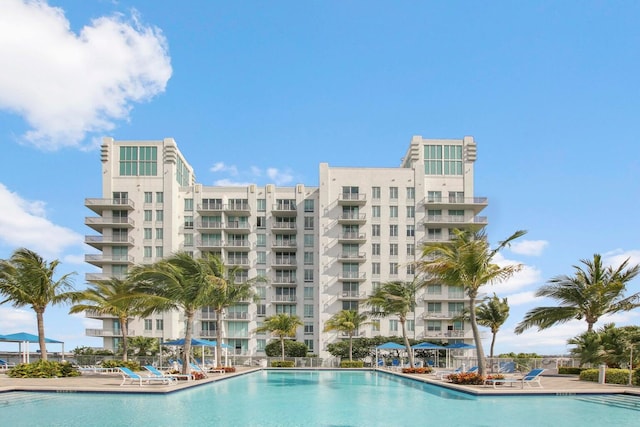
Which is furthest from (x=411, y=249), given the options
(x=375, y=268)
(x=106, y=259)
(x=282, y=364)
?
(x=106, y=259)

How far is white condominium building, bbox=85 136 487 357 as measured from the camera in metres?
60.6

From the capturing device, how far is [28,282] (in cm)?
3095

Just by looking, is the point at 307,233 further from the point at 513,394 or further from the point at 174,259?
the point at 513,394

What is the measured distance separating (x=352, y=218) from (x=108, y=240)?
25.8 meters

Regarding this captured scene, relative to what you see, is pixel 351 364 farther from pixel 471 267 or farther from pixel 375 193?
pixel 471 267

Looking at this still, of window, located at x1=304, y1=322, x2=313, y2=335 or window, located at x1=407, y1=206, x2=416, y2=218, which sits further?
window, located at x1=407, y1=206, x2=416, y2=218

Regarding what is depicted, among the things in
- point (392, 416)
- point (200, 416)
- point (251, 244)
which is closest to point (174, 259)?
point (200, 416)

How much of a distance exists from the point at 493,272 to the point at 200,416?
15.1m

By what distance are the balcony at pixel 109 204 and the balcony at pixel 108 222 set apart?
42.5 inches

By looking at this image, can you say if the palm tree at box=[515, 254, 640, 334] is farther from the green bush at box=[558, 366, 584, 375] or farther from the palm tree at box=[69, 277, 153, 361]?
the palm tree at box=[69, 277, 153, 361]

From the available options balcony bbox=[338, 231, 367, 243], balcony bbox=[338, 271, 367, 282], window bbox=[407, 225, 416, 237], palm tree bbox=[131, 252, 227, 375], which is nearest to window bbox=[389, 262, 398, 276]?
balcony bbox=[338, 271, 367, 282]

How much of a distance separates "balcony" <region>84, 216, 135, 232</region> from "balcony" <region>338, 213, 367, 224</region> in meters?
22.2

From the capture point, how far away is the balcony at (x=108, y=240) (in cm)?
6072

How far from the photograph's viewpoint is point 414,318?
59781 mm
